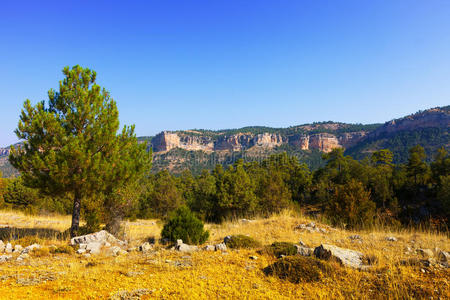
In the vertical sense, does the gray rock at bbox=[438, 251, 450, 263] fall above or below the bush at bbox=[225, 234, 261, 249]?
above

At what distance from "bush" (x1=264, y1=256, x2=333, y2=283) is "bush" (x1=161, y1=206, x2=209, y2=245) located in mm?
3799

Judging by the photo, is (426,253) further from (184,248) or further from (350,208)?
(350,208)

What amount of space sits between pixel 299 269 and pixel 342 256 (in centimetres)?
151

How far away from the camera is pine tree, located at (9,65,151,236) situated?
8.27 metres

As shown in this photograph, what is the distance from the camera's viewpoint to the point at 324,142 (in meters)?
174

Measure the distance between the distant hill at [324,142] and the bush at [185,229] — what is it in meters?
97.8

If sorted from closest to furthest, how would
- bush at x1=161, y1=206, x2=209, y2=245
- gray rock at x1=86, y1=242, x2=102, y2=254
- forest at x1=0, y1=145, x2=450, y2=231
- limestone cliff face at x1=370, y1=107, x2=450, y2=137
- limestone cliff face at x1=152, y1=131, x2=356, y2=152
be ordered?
gray rock at x1=86, y1=242, x2=102, y2=254 < bush at x1=161, y1=206, x2=209, y2=245 < forest at x1=0, y1=145, x2=450, y2=231 < limestone cliff face at x1=370, y1=107, x2=450, y2=137 < limestone cliff face at x1=152, y1=131, x2=356, y2=152

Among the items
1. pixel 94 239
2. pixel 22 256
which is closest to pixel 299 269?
pixel 94 239

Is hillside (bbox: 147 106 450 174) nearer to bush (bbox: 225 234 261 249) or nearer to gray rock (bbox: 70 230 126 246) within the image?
bush (bbox: 225 234 261 249)

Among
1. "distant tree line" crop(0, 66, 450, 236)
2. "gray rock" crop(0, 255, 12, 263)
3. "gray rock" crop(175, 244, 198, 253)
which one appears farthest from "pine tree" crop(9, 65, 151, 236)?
"gray rock" crop(175, 244, 198, 253)

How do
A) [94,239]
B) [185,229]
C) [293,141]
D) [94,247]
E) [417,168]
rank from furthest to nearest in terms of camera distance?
[293,141]
[417,168]
[185,229]
[94,239]
[94,247]

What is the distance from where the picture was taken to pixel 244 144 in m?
198

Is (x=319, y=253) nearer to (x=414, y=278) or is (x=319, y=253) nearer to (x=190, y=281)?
(x=414, y=278)

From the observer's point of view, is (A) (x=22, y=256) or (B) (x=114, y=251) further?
(B) (x=114, y=251)
